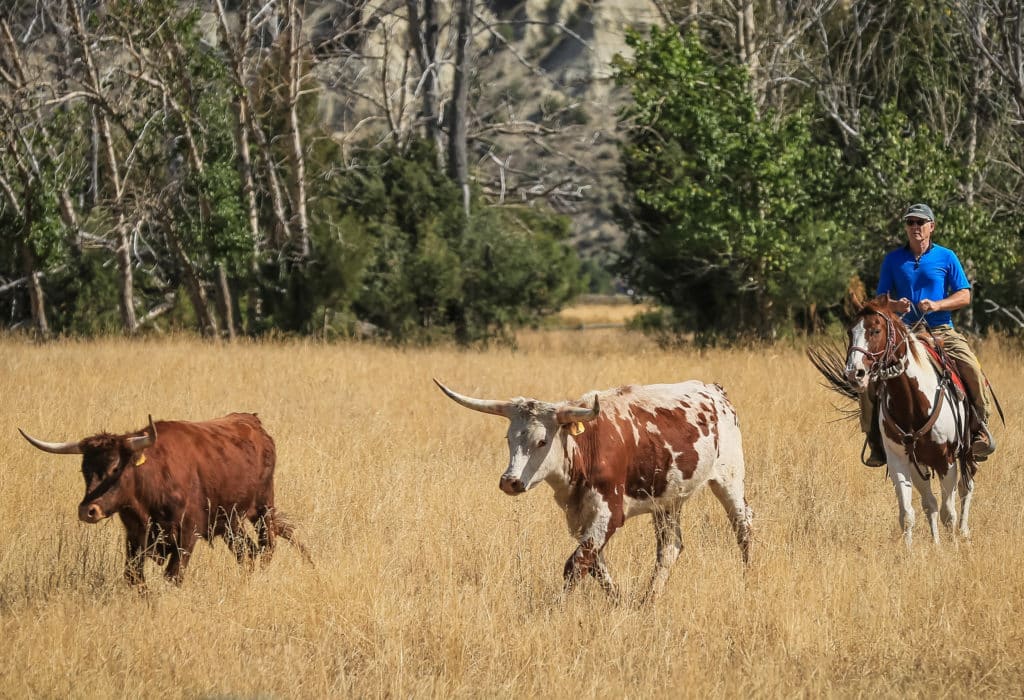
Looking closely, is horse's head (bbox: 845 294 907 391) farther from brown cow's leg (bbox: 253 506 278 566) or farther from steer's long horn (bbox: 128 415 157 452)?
steer's long horn (bbox: 128 415 157 452)

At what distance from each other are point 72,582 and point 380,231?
18.3 meters

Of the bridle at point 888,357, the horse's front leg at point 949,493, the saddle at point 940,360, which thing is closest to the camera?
the bridle at point 888,357

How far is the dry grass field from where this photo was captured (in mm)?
5500

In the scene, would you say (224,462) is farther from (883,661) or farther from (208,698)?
(883,661)

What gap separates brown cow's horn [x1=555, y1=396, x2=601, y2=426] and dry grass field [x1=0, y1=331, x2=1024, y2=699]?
955 mm

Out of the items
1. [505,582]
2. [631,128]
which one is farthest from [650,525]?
[631,128]

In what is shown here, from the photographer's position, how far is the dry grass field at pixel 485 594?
5500 millimetres

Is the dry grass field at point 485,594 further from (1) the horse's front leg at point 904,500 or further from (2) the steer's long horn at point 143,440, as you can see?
(2) the steer's long horn at point 143,440

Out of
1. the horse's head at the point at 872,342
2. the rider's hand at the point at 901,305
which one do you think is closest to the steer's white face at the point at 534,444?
the horse's head at the point at 872,342

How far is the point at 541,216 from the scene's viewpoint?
39156 millimetres

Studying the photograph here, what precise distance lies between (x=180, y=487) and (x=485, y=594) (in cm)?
172

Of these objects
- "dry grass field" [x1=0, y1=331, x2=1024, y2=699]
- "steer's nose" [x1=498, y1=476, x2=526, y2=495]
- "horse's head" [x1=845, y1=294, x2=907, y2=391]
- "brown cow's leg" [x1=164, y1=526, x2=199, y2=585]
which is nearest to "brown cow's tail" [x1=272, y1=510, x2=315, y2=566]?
"dry grass field" [x1=0, y1=331, x2=1024, y2=699]

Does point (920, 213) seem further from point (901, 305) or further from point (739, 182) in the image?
point (739, 182)

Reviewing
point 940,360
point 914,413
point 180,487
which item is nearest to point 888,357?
point 914,413
